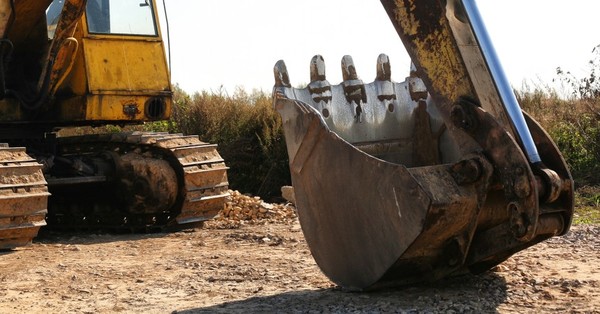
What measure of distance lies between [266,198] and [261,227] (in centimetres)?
382

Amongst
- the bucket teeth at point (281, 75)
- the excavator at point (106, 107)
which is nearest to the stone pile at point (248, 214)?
the excavator at point (106, 107)

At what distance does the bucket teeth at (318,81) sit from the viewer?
6332 mm

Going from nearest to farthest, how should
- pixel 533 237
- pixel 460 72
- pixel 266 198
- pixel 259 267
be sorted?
pixel 533 237 < pixel 460 72 < pixel 259 267 < pixel 266 198

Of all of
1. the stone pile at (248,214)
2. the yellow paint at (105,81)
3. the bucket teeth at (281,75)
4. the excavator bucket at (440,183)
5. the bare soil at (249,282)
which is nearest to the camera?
the excavator bucket at (440,183)

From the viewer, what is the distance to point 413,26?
521 centimetres

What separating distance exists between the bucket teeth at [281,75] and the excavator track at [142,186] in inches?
147

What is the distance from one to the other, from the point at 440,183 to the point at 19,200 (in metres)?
4.38

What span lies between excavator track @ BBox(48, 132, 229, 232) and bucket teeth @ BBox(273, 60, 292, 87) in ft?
12.3

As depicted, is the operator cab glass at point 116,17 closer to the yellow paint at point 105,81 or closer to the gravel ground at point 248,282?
the yellow paint at point 105,81

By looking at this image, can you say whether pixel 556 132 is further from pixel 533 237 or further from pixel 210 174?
pixel 533 237

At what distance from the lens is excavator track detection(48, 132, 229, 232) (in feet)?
31.7

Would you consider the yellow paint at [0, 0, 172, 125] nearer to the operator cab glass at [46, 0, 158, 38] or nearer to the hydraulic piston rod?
the operator cab glass at [46, 0, 158, 38]

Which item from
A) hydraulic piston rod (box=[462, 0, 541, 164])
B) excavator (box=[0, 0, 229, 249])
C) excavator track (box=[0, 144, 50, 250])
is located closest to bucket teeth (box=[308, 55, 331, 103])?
hydraulic piston rod (box=[462, 0, 541, 164])

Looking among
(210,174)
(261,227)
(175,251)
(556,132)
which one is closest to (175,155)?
(210,174)
